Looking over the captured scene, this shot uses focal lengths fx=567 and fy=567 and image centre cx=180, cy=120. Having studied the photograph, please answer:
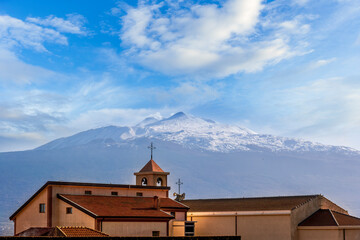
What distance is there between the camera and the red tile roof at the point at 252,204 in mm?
56844

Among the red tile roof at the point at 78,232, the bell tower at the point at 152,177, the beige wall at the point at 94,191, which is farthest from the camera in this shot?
the bell tower at the point at 152,177

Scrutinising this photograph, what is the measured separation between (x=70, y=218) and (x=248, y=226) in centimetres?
1845

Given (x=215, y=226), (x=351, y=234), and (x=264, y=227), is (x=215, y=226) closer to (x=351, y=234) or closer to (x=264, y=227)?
(x=264, y=227)

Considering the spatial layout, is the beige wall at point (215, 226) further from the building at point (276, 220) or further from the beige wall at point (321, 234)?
the beige wall at point (321, 234)

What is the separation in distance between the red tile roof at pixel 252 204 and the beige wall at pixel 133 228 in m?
11.6

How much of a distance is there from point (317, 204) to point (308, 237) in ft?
20.3

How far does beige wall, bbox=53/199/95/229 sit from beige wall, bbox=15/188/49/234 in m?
1.05

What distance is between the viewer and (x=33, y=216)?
51531mm

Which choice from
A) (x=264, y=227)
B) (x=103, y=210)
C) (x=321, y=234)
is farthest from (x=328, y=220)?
(x=103, y=210)

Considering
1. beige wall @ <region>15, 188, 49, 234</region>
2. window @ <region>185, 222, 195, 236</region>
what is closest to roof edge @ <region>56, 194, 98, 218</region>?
beige wall @ <region>15, 188, 49, 234</region>

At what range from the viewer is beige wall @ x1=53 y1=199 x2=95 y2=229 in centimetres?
4703

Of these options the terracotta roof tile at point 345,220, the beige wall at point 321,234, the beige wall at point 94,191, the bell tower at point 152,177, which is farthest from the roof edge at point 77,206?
the terracotta roof tile at point 345,220

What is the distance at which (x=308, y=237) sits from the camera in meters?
55.3

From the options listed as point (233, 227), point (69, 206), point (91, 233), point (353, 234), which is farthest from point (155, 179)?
point (91, 233)
